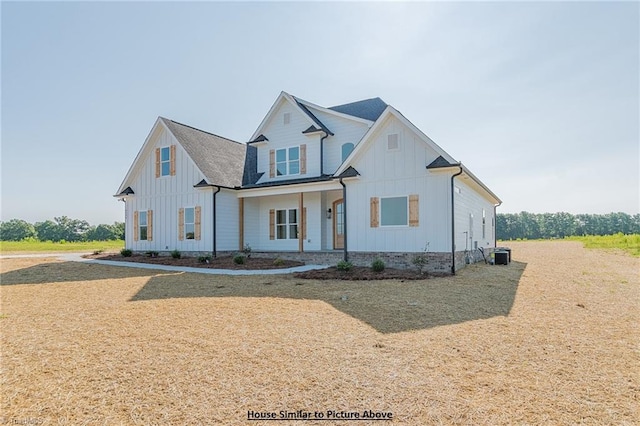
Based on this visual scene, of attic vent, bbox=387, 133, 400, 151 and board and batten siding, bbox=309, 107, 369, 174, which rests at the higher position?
board and batten siding, bbox=309, 107, 369, 174

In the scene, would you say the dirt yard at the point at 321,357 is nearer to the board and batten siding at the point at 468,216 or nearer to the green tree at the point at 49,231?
the board and batten siding at the point at 468,216

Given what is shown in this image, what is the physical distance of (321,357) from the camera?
15.2ft

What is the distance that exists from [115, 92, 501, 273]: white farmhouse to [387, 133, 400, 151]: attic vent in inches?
1.5

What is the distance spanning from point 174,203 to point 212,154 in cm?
340

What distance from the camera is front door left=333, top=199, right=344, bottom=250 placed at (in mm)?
18031

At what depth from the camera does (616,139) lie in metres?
17.2

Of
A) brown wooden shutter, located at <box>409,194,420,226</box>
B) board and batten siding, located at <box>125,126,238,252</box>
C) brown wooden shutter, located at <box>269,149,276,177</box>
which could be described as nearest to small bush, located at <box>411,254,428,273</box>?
brown wooden shutter, located at <box>409,194,420,226</box>

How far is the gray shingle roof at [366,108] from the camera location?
18.9 meters

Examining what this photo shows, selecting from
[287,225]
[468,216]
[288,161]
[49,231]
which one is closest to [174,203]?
[287,225]

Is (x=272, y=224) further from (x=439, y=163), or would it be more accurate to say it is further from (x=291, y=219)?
(x=439, y=163)

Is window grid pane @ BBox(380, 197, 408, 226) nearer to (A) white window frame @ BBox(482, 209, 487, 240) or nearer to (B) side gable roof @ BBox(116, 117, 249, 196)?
(A) white window frame @ BBox(482, 209, 487, 240)

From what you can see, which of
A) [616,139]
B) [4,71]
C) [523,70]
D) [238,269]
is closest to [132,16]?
[4,71]

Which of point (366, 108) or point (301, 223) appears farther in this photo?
point (366, 108)

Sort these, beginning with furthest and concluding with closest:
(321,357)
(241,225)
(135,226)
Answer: (135,226)
(241,225)
(321,357)
